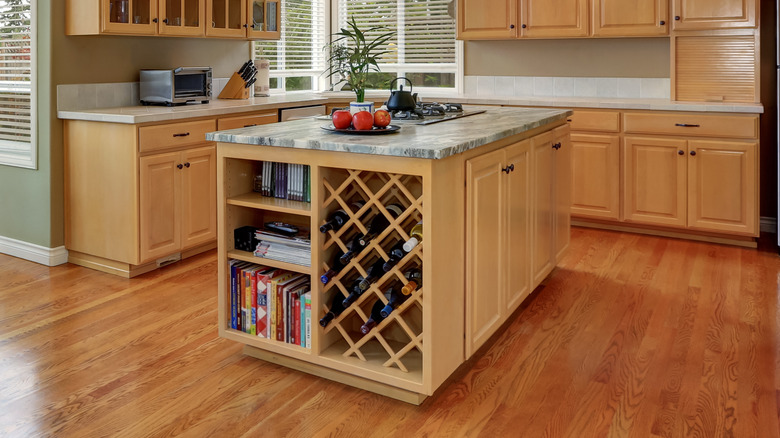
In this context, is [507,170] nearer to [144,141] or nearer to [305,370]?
[305,370]

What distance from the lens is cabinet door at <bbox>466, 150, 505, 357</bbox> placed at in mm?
2436

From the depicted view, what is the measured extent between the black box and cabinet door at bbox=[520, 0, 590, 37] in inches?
127

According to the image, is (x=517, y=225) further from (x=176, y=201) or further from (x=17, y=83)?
(x=17, y=83)

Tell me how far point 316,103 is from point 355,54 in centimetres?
70

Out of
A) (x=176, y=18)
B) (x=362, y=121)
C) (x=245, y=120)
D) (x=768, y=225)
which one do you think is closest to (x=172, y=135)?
(x=245, y=120)

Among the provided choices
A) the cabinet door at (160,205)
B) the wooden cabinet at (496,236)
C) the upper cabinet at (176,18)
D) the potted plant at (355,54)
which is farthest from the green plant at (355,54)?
the wooden cabinet at (496,236)

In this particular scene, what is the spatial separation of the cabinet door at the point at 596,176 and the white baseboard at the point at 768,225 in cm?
103

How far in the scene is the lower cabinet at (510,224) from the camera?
2486mm

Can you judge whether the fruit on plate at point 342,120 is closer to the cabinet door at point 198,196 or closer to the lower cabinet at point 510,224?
the lower cabinet at point 510,224

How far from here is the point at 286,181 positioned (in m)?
2.54

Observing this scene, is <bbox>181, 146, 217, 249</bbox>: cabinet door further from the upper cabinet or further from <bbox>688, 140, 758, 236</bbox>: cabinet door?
<bbox>688, 140, 758, 236</bbox>: cabinet door

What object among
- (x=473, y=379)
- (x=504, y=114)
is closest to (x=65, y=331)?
(x=473, y=379)

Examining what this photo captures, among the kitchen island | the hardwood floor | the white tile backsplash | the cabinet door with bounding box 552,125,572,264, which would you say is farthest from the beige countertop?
the kitchen island

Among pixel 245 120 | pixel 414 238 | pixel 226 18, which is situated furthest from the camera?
pixel 226 18
